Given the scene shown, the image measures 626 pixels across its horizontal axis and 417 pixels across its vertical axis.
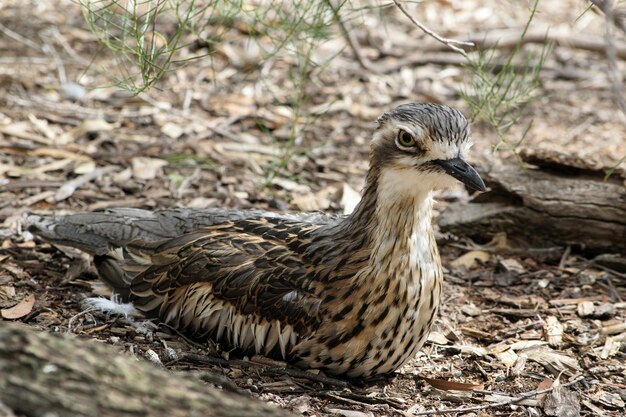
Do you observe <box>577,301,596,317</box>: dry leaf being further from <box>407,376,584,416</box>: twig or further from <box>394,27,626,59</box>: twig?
<box>394,27,626,59</box>: twig

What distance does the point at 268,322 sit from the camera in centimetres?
431

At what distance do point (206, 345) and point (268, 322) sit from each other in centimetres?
43

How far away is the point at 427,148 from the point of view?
392 cm

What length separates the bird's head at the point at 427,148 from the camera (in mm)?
3902

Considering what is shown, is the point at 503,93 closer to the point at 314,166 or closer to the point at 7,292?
the point at 314,166

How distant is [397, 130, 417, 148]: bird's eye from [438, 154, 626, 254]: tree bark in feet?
5.89

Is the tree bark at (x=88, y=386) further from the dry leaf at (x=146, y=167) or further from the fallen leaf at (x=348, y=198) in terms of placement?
the dry leaf at (x=146, y=167)

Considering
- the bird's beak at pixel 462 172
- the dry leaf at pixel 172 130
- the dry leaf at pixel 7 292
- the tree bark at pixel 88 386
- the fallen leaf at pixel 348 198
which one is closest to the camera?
the tree bark at pixel 88 386

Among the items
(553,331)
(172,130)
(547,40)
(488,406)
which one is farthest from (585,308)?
(547,40)

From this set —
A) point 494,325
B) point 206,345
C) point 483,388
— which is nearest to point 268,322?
point 206,345

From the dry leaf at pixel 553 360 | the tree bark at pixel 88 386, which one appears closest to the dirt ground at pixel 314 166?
the dry leaf at pixel 553 360

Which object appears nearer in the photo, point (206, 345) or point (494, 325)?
point (206, 345)

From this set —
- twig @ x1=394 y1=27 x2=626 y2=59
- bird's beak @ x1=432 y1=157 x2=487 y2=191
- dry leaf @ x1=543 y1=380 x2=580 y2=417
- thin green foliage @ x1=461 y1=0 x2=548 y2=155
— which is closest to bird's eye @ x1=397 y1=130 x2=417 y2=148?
bird's beak @ x1=432 y1=157 x2=487 y2=191

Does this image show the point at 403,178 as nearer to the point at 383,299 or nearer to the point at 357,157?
the point at 383,299
